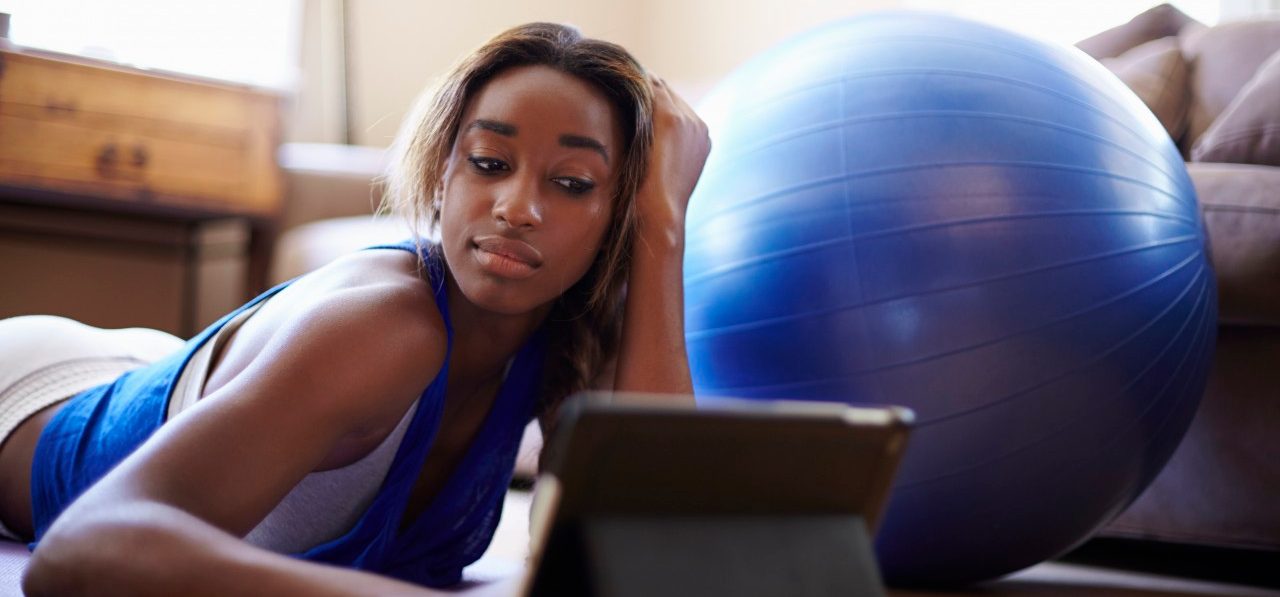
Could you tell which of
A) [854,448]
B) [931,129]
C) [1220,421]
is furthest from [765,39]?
[854,448]

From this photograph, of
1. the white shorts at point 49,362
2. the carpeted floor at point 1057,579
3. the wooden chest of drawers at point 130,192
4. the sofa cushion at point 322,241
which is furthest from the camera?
the wooden chest of drawers at point 130,192

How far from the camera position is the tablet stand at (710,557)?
0.49 m

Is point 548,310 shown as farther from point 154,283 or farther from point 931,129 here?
point 154,283

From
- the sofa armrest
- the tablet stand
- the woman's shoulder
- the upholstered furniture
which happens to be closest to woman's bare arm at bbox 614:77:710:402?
the woman's shoulder

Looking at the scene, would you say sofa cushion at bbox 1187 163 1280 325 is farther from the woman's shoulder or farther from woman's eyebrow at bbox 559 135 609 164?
the woman's shoulder

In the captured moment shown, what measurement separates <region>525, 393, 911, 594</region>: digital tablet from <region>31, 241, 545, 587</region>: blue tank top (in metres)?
0.55

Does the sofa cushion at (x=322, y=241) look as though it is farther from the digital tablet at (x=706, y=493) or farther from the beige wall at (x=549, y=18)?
the digital tablet at (x=706, y=493)

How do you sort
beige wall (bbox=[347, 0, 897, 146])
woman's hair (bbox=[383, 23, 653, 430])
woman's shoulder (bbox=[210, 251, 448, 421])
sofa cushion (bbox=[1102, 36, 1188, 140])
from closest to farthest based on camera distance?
woman's shoulder (bbox=[210, 251, 448, 421]) → woman's hair (bbox=[383, 23, 653, 430]) → sofa cushion (bbox=[1102, 36, 1188, 140]) → beige wall (bbox=[347, 0, 897, 146])

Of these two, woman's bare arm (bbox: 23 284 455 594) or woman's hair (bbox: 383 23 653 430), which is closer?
woman's bare arm (bbox: 23 284 455 594)

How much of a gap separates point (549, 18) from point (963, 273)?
3134 mm

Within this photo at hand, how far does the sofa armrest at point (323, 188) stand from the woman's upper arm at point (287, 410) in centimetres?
193

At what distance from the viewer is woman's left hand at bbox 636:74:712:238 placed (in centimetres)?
119

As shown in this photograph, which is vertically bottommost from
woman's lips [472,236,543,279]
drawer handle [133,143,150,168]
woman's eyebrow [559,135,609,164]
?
drawer handle [133,143,150,168]

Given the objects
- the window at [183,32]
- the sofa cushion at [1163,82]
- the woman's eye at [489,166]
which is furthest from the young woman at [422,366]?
the window at [183,32]
